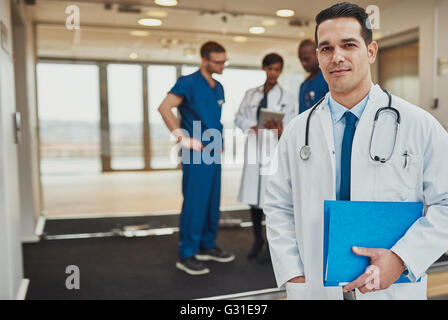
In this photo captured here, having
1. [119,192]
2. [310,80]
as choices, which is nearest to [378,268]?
[310,80]

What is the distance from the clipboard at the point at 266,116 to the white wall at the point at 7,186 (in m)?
1.48

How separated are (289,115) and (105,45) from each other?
2.32 metres

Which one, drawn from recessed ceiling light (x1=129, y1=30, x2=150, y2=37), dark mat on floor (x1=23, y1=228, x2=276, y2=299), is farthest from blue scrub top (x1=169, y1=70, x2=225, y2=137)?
recessed ceiling light (x1=129, y1=30, x2=150, y2=37)

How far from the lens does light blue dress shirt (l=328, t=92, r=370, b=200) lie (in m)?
1.01

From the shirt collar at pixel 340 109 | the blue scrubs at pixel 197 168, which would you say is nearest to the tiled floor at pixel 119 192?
the blue scrubs at pixel 197 168

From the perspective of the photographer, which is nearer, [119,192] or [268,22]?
[268,22]

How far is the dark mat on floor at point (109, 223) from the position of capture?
13.1 ft

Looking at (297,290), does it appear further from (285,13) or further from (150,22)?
(150,22)

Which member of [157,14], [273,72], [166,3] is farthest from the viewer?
[157,14]

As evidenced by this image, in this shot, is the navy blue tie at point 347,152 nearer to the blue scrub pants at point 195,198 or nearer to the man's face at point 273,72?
the man's face at point 273,72

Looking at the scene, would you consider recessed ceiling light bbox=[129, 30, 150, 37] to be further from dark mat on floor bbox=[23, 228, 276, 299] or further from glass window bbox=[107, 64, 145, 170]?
dark mat on floor bbox=[23, 228, 276, 299]

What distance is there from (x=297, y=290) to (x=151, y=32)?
10.6 feet

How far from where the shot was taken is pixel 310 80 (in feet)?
5.39

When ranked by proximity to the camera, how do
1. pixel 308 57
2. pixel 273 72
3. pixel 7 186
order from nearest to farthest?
pixel 308 57 < pixel 7 186 < pixel 273 72
